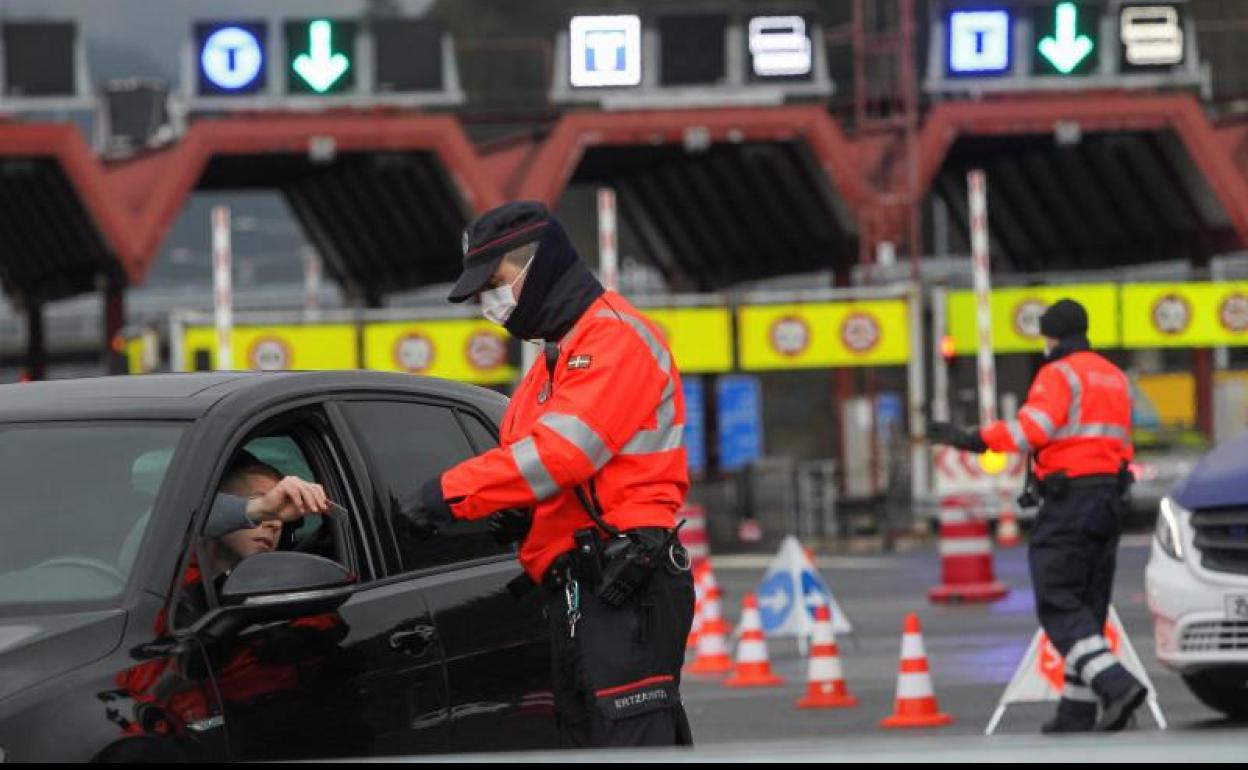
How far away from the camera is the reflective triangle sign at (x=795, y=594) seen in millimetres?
18281

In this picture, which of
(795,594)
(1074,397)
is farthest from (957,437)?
(795,594)

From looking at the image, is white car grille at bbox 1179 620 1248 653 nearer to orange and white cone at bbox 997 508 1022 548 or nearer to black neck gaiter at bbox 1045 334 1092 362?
black neck gaiter at bbox 1045 334 1092 362

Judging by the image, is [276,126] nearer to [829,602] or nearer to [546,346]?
[829,602]

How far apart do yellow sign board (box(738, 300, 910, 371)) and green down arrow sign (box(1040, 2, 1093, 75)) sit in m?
6.00

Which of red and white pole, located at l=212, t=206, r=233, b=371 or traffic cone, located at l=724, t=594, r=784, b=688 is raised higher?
red and white pole, located at l=212, t=206, r=233, b=371

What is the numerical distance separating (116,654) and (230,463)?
35.4 inches

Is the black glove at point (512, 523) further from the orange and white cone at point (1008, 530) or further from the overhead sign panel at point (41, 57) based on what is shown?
the overhead sign panel at point (41, 57)

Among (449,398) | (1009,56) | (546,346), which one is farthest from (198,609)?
(1009,56)

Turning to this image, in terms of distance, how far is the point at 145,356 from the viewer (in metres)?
32.9

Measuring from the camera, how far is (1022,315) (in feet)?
118

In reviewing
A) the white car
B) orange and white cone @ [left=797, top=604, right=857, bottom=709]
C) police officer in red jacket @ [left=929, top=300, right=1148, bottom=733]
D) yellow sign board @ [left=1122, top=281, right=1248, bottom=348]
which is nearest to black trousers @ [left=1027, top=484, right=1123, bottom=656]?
police officer in red jacket @ [left=929, top=300, right=1148, bottom=733]

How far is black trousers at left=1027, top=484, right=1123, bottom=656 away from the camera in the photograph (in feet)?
39.6

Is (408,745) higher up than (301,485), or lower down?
lower down

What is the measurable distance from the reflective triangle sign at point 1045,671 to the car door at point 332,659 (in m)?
6.43
